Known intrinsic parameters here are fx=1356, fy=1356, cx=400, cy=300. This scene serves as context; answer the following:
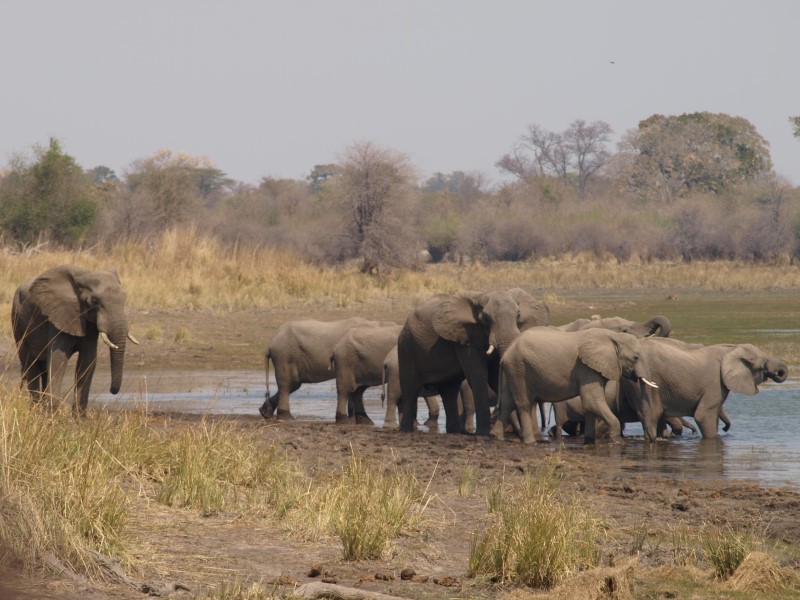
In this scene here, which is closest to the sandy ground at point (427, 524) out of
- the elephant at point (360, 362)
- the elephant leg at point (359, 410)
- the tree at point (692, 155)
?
the elephant leg at point (359, 410)

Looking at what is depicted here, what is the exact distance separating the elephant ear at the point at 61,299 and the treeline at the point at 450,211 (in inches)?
706

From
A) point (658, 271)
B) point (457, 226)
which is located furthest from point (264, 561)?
point (457, 226)

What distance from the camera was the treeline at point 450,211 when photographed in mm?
41500

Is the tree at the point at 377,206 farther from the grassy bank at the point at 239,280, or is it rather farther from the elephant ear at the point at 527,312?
the elephant ear at the point at 527,312

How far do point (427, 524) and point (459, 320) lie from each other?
6.40m

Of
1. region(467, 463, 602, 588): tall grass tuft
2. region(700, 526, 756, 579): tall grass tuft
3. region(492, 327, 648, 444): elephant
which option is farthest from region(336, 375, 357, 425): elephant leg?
region(700, 526, 756, 579): tall grass tuft

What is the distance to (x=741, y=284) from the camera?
152 ft

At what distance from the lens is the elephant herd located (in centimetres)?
1418

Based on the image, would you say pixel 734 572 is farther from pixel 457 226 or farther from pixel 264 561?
pixel 457 226

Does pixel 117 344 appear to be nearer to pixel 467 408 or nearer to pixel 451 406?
pixel 451 406

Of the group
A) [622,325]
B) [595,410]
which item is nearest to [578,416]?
[595,410]

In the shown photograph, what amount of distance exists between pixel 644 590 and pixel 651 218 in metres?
60.9

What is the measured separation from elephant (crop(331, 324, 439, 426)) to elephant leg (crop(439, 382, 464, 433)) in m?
0.60

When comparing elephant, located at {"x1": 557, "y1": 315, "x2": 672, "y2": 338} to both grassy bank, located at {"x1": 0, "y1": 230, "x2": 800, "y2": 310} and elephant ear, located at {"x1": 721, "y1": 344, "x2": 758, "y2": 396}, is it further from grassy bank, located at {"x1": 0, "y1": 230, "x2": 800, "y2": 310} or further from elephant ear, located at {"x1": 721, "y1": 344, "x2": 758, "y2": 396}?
grassy bank, located at {"x1": 0, "y1": 230, "x2": 800, "y2": 310}
